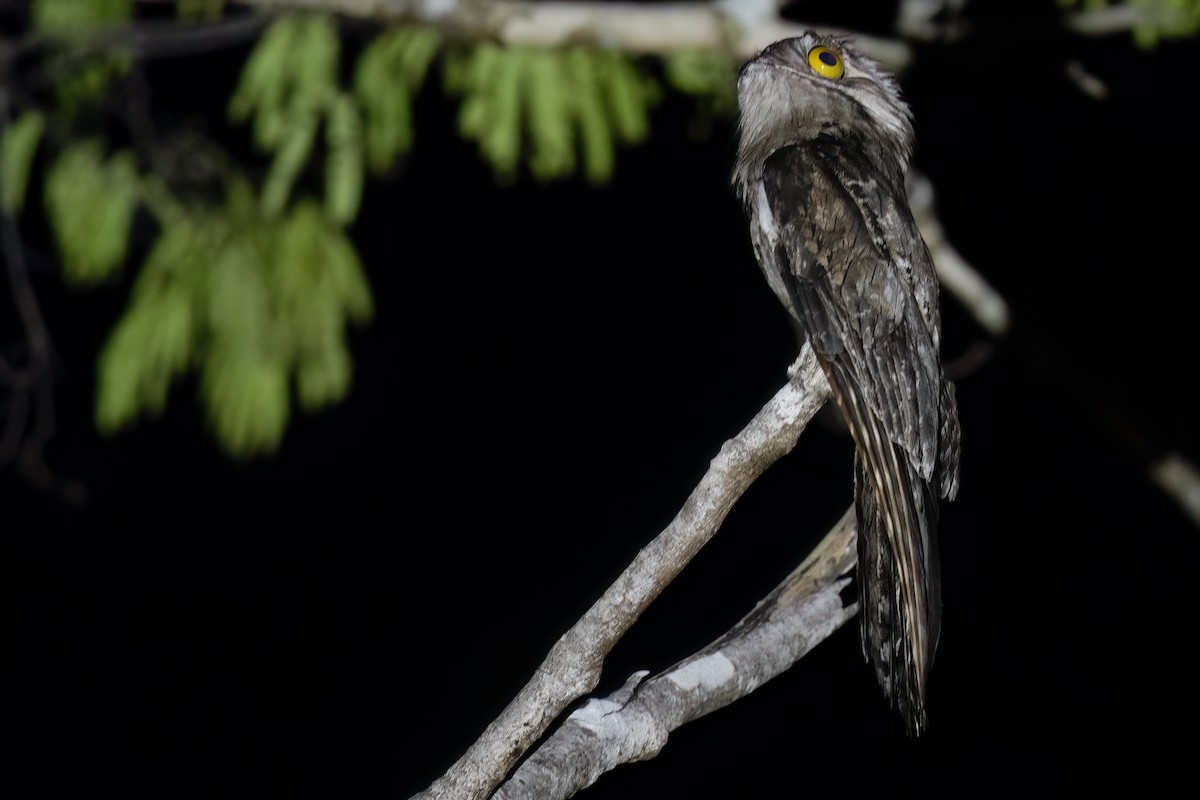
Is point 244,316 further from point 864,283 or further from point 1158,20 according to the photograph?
point 1158,20

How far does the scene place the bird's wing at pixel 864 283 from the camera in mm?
1813

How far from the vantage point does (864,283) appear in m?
1.89

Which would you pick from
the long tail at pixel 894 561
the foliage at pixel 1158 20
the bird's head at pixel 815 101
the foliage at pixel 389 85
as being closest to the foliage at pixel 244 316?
the foliage at pixel 389 85

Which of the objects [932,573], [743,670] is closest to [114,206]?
[743,670]

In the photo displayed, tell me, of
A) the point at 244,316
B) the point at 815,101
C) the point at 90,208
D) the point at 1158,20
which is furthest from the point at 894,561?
the point at 90,208

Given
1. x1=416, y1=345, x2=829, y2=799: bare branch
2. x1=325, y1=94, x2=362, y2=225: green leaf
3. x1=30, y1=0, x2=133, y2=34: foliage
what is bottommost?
x1=416, y1=345, x2=829, y2=799: bare branch

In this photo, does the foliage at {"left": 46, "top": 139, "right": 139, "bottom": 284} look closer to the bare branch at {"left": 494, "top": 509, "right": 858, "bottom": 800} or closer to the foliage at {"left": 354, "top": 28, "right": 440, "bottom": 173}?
the foliage at {"left": 354, "top": 28, "right": 440, "bottom": 173}

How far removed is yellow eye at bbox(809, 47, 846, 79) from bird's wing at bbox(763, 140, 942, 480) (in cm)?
31

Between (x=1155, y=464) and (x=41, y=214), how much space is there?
3384mm

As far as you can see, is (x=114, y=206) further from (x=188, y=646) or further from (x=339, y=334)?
(x=188, y=646)

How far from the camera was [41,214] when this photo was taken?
4.02 metres

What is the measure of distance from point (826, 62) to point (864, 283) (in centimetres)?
61

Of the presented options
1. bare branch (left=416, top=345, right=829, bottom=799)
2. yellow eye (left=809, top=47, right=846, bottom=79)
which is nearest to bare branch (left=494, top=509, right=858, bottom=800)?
bare branch (left=416, top=345, right=829, bottom=799)

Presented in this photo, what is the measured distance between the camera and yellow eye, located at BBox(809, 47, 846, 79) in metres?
2.28
